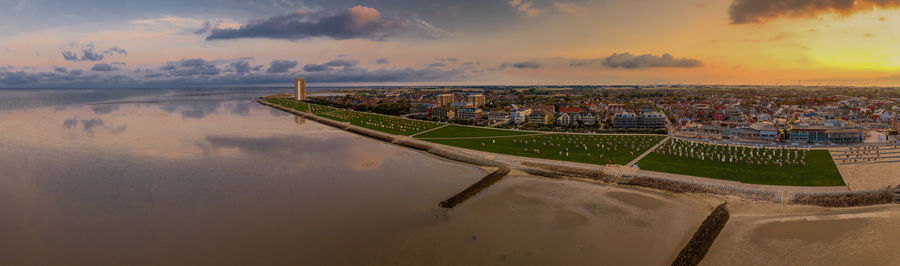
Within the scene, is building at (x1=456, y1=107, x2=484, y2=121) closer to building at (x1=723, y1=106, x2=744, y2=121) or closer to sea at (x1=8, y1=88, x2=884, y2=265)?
sea at (x1=8, y1=88, x2=884, y2=265)

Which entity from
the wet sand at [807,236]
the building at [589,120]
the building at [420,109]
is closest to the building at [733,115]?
the building at [589,120]

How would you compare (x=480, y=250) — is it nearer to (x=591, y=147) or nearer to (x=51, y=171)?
(x=591, y=147)

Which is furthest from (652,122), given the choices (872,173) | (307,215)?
(307,215)

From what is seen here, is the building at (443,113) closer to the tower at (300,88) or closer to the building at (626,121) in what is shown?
the building at (626,121)

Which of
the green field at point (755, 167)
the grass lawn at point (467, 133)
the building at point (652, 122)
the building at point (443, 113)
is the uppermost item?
the building at point (443, 113)

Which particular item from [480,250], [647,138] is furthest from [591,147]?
[480,250]
